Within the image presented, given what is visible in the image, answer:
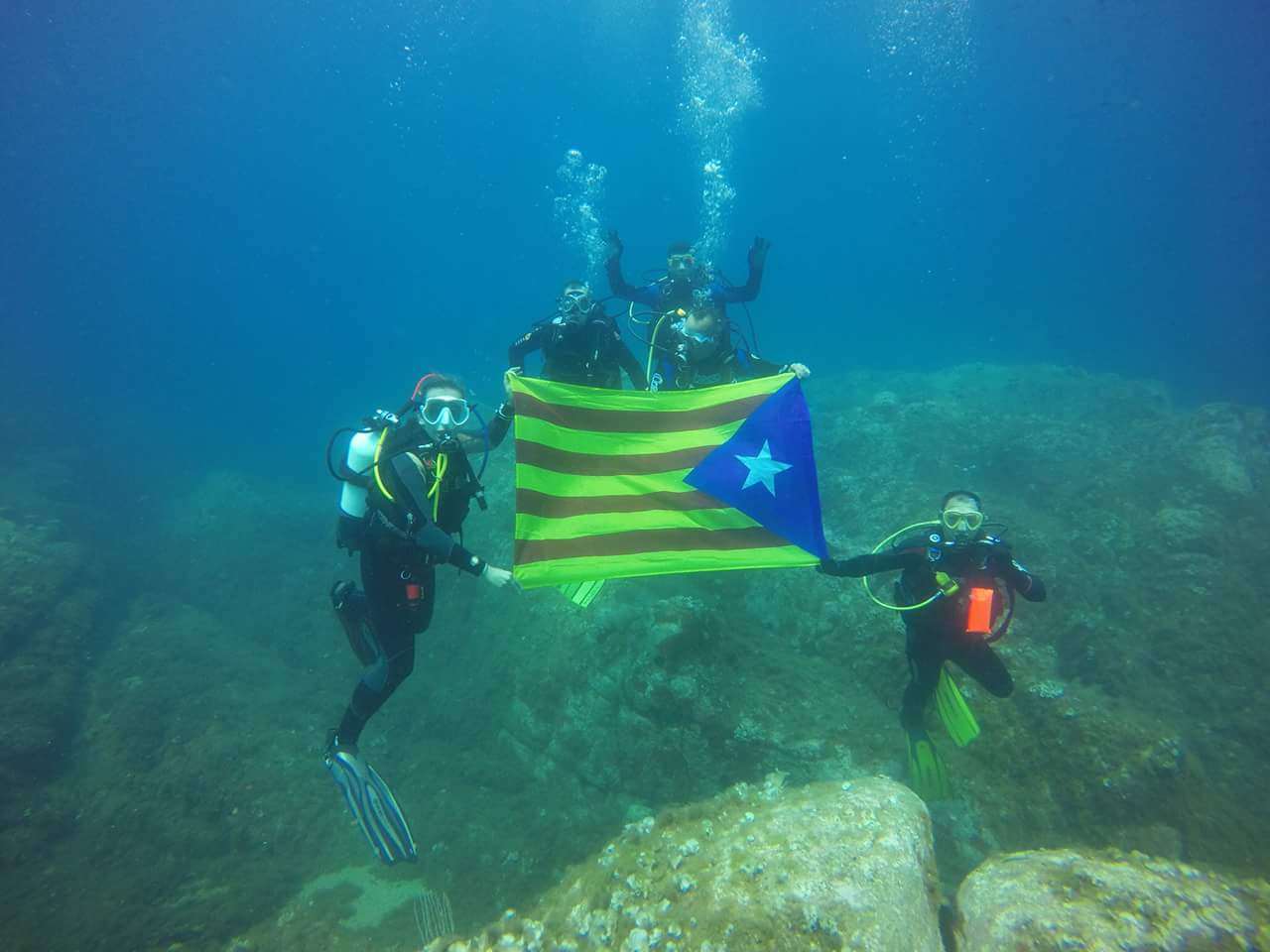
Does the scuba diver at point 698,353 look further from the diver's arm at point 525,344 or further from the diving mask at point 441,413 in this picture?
the diving mask at point 441,413

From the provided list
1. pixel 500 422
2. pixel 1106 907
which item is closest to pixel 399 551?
pixel 500 422

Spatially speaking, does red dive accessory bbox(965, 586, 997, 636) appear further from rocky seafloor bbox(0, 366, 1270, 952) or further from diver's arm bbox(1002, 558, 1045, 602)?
rocky seafloor bbox(0, 366, 1270, 952)

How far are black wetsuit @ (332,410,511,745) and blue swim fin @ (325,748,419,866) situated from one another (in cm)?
20

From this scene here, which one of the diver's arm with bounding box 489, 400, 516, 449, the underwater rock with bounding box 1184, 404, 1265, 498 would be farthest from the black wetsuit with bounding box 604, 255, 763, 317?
the underwater rock with bounding box 1184, 404, 1265, 498

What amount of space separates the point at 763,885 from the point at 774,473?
316cm

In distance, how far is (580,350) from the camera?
7156 mm

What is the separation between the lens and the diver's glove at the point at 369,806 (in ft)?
17.0

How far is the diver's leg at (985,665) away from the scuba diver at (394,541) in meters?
4.46

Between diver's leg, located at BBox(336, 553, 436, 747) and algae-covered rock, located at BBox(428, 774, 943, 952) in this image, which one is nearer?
algae-covered rock, located at BBox(428, 774, 943, 952)

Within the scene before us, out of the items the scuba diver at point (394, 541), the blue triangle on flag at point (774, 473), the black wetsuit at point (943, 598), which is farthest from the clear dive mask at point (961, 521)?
the scuba diver at point (394, 541)

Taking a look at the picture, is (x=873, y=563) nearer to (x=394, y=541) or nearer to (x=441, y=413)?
(x=441, y=413)

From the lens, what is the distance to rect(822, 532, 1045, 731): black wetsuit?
16.9 ft

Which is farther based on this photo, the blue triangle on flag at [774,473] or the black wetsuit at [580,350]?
the black wetsuit at [580,350]

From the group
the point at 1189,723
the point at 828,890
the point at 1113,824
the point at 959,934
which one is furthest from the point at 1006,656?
the point at 828,890
